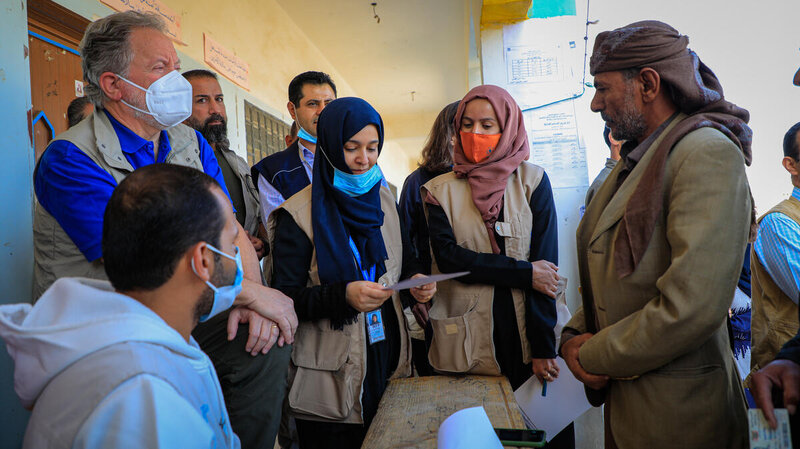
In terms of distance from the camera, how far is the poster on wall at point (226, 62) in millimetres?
4810

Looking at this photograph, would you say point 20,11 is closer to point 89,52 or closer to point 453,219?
point 89,52

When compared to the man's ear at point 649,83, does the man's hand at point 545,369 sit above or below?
below

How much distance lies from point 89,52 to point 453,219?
64.3 inches

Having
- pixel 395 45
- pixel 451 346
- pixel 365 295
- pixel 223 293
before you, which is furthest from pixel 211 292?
pixel 395 45

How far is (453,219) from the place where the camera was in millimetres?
2449

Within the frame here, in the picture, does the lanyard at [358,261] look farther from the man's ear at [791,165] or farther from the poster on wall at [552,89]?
the man's ear at [791,165]

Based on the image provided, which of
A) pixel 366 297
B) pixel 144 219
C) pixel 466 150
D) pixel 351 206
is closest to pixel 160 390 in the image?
pixel 144 219

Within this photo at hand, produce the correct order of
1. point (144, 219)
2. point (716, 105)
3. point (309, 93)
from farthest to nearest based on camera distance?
1. point (309, 93)
2. point (716, 105)
3. point (144, 219)

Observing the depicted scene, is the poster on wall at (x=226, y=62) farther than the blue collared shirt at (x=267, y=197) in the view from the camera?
Yes

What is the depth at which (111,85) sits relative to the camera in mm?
1929

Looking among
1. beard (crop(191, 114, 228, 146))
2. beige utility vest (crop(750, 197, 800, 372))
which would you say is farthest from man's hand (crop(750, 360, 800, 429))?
beard (crop(191, 114, 228, 146))

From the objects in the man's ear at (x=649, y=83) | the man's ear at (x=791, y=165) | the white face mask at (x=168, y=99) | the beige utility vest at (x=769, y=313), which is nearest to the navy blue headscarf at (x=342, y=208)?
the white face mask at (x=168, y=99)

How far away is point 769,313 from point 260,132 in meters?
5.09

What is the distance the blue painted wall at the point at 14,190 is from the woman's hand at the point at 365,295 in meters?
1.20
